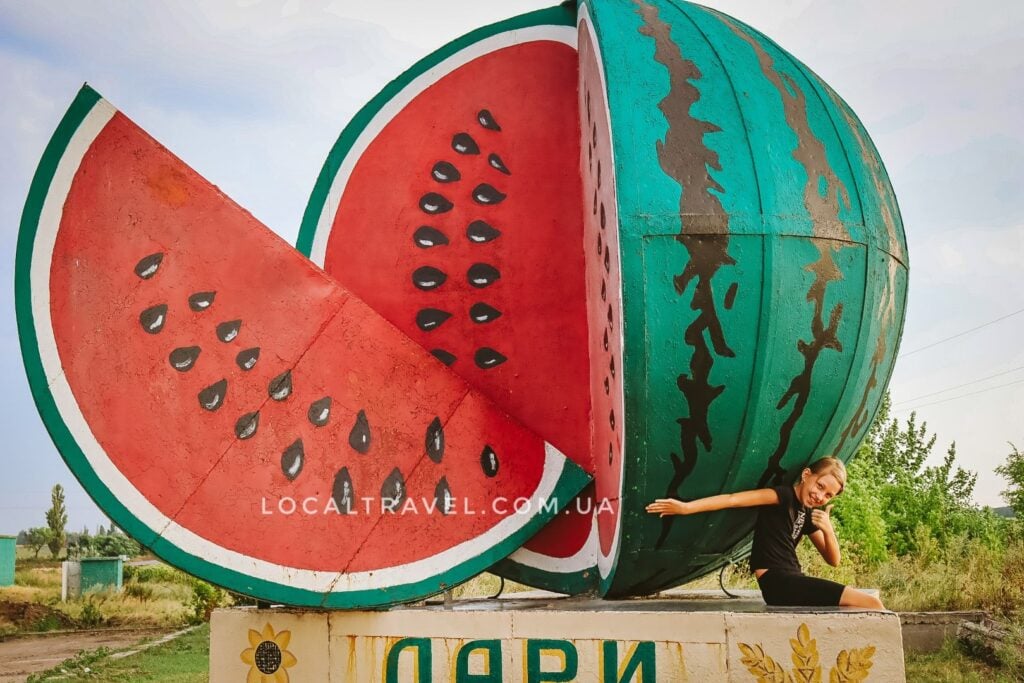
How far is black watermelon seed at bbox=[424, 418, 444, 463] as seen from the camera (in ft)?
16.1

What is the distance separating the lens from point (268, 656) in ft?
15.8

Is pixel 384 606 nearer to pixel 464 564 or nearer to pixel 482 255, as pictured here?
pixel 464 564

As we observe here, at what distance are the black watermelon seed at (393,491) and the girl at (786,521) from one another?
129 cm

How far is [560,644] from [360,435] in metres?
1.45

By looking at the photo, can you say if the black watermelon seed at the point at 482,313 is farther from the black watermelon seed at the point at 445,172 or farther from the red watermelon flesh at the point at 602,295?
the black watermelon seed at the point at 445,172

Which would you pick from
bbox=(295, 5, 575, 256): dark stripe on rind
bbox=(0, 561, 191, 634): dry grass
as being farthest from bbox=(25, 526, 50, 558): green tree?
bbox=(295, 5, 575, 256): dark stripe on rind

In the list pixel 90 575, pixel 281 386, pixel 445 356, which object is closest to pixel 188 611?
pixel 90 575

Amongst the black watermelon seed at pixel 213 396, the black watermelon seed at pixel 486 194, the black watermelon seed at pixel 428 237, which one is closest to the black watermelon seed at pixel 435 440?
the black watermelon seed at pixel 213 396

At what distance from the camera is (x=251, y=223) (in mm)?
5074

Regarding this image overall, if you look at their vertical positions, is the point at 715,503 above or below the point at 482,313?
below

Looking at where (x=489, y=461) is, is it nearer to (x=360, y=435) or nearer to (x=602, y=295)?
(x=360, y=435)

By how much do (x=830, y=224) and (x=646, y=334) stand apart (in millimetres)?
1040

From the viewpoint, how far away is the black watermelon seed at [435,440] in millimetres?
4906

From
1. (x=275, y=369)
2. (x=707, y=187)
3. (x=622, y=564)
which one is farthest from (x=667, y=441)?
(x=275, y=369)
